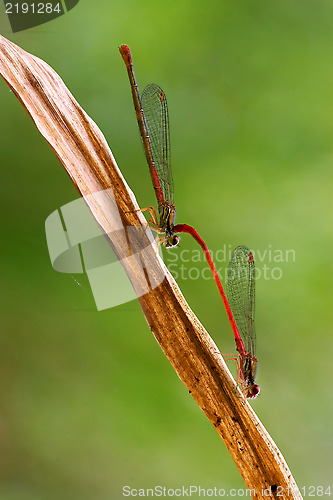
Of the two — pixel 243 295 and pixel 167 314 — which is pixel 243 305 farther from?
pixel 167 314

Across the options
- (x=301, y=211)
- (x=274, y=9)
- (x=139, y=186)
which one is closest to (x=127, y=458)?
(x=139, y=186)

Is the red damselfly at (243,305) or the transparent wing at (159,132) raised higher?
the transparent wing at (159,132)

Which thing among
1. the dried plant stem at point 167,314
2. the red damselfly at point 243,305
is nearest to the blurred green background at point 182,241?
the red damselfly at point 243,305

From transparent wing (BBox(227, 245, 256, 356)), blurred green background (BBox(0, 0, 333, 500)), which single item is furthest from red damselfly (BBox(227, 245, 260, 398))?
blurred green background (BBox(0, 0, 333, 500))

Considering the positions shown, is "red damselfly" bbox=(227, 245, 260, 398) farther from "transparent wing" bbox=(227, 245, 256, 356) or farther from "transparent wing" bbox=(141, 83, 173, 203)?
"transparent wing" bbox=(141, 83, 173, 203)

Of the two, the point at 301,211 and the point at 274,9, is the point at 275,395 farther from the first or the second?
the point at 274,9

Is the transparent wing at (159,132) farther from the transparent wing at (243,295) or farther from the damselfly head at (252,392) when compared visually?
the damselfly head at (252,392)
